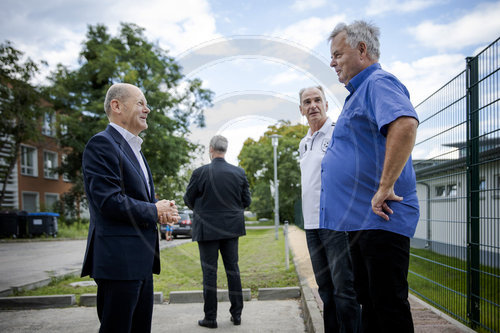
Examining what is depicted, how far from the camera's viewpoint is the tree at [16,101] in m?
18.1

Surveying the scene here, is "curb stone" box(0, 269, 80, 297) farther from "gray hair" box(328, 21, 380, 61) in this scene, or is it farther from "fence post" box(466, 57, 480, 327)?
"fence post" box(466, 57, 480, 327)

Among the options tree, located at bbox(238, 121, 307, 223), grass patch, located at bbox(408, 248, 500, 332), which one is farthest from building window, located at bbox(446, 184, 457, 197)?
tree, located at bbox(238, 121, 307, 223)

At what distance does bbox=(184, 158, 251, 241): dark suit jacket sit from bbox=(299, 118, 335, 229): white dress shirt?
1.18 meters

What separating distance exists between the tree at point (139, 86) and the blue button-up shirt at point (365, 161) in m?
18.1

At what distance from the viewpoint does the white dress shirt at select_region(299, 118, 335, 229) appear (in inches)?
126

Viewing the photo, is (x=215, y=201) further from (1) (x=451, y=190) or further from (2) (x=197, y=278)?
(2) (x=197, y=278)

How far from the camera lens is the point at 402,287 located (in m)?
1.94

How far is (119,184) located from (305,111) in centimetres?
184

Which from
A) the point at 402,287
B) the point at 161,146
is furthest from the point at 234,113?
the point at 161,146

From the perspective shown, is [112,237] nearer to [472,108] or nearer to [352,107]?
[352,107]

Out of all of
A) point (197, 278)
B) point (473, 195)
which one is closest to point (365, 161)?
point (473, 195)

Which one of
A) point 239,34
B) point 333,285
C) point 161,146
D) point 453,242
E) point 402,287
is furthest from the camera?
point 161,146

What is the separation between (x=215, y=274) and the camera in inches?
163

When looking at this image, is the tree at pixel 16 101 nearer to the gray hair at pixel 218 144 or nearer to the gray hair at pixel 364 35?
the gray hair at pixel 218 144
